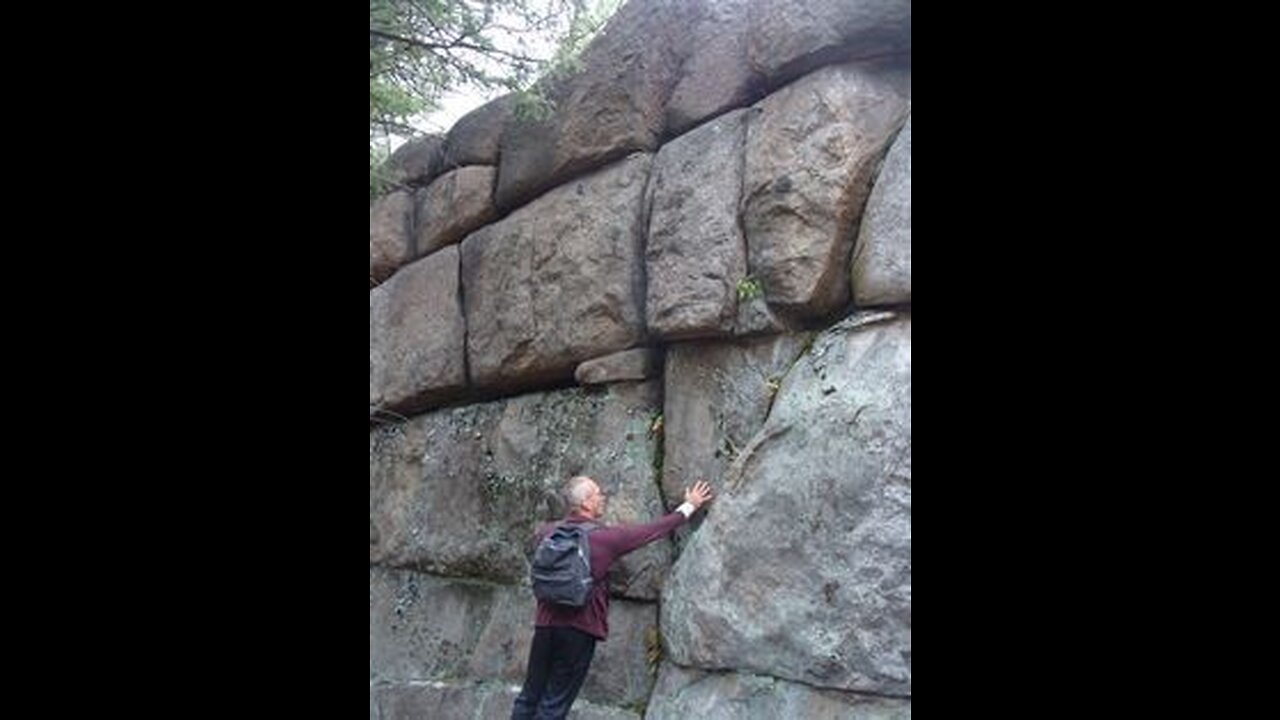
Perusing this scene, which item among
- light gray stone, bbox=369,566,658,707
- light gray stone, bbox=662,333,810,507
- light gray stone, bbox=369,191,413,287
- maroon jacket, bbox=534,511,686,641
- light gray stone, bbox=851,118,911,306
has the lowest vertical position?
light gray stone, bbox=369,566,658,707

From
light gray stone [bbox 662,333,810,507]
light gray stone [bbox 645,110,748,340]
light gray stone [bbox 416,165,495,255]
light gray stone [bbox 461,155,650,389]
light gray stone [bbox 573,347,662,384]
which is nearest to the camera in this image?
light gray stone [bbox 662,333,810,507]

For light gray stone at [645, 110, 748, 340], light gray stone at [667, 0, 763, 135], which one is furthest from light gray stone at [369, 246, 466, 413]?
light gray stone at [667, 0, 763, 135]

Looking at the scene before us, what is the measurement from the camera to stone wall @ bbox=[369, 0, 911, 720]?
6.38m

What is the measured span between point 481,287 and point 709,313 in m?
2.74

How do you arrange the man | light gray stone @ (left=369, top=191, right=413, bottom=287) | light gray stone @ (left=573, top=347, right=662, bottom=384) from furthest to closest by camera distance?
light gray stone @ (left=369, top=191, right=413, bottom=287) → light gray stone @ (left=573, top=347, right=662, bottom=384) → the man

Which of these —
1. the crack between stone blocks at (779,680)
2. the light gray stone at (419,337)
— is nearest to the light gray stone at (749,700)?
the crack between stone blocks at (779,680)

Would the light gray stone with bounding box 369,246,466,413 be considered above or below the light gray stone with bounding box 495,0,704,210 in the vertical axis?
below

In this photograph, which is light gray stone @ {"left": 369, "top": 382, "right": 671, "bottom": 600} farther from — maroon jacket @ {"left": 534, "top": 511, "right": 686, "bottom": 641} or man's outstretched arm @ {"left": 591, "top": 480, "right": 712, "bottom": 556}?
maroon jacket @ {"left": 534, "top": 511, "right": 686, "bottom": 641}

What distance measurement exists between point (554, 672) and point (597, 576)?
28.4 inches

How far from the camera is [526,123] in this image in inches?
356
